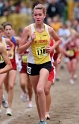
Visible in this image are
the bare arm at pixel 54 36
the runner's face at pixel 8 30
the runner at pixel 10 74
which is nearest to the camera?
the bare arm at pixel 54 36

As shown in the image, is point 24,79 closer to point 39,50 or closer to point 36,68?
point 36,68

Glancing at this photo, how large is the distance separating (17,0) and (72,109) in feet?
55.0

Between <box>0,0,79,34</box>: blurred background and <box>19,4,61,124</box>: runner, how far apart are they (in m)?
13.8

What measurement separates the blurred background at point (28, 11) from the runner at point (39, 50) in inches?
543

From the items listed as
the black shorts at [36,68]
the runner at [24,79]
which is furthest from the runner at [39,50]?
the runner at [24,79]

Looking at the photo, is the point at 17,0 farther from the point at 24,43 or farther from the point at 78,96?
the point at 24,43

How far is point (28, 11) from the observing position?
1013 inches

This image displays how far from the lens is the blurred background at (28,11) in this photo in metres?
23.9

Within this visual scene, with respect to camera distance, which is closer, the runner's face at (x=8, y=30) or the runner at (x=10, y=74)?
the runner at (x=10, y=74)

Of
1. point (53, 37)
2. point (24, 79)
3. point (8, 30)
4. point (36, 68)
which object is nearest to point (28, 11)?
point (24, 79)

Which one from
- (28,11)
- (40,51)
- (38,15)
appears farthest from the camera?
(28,11)

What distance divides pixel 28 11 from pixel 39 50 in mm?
17147

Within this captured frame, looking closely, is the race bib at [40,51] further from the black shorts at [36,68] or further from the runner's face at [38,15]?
the runner's face at [38,15]

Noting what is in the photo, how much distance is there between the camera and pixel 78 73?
66.1 ft
